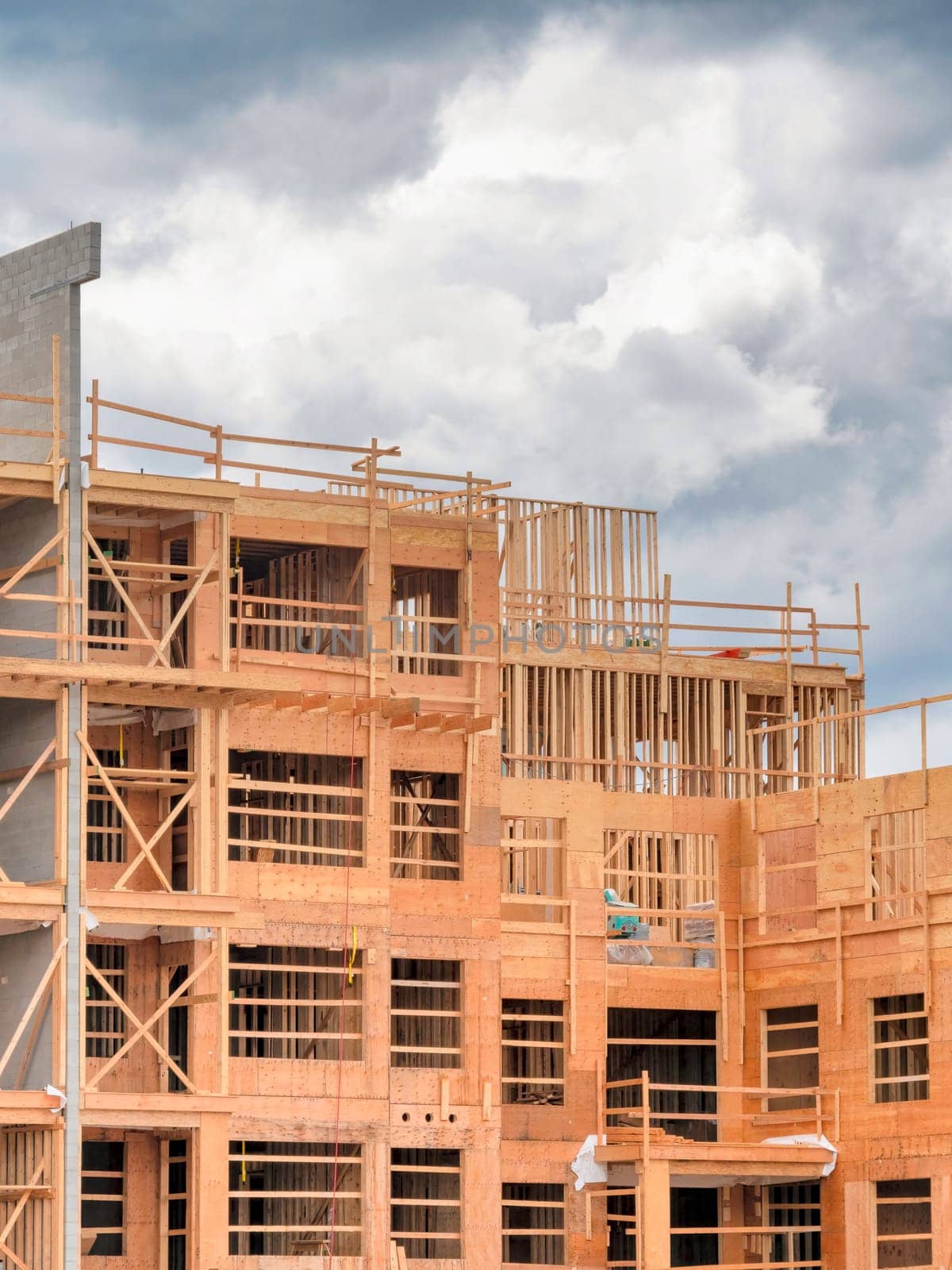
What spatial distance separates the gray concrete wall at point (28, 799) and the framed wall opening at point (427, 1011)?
7.83 meters

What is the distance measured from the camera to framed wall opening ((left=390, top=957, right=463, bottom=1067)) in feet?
176

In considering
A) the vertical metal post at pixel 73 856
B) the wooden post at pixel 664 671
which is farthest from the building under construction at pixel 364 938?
the wooden post at pixel 664 671

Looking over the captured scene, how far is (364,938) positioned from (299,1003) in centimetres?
170

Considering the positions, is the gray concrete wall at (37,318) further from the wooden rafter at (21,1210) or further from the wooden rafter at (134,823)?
the wooden rafter at (21,1210)

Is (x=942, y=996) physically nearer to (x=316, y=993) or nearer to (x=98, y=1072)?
(x=316, y=993)

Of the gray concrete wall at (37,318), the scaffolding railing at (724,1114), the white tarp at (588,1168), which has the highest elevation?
the gray concrete wall at (37,318)

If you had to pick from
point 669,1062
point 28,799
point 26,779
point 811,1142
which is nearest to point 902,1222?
point 811,1142

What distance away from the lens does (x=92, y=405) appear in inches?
2002

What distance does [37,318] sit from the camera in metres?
50.8

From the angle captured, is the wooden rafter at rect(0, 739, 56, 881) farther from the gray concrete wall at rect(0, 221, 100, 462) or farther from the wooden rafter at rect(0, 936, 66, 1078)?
the gray concrete wall at rect(0, 221, 100, 462)

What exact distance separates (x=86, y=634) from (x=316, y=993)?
7.97m

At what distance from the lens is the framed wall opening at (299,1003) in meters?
51.6

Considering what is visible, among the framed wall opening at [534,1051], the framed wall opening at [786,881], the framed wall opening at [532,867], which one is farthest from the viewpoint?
the framed wall opening at [786,881]

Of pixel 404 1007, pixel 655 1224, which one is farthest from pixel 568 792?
pixel 655 1224
